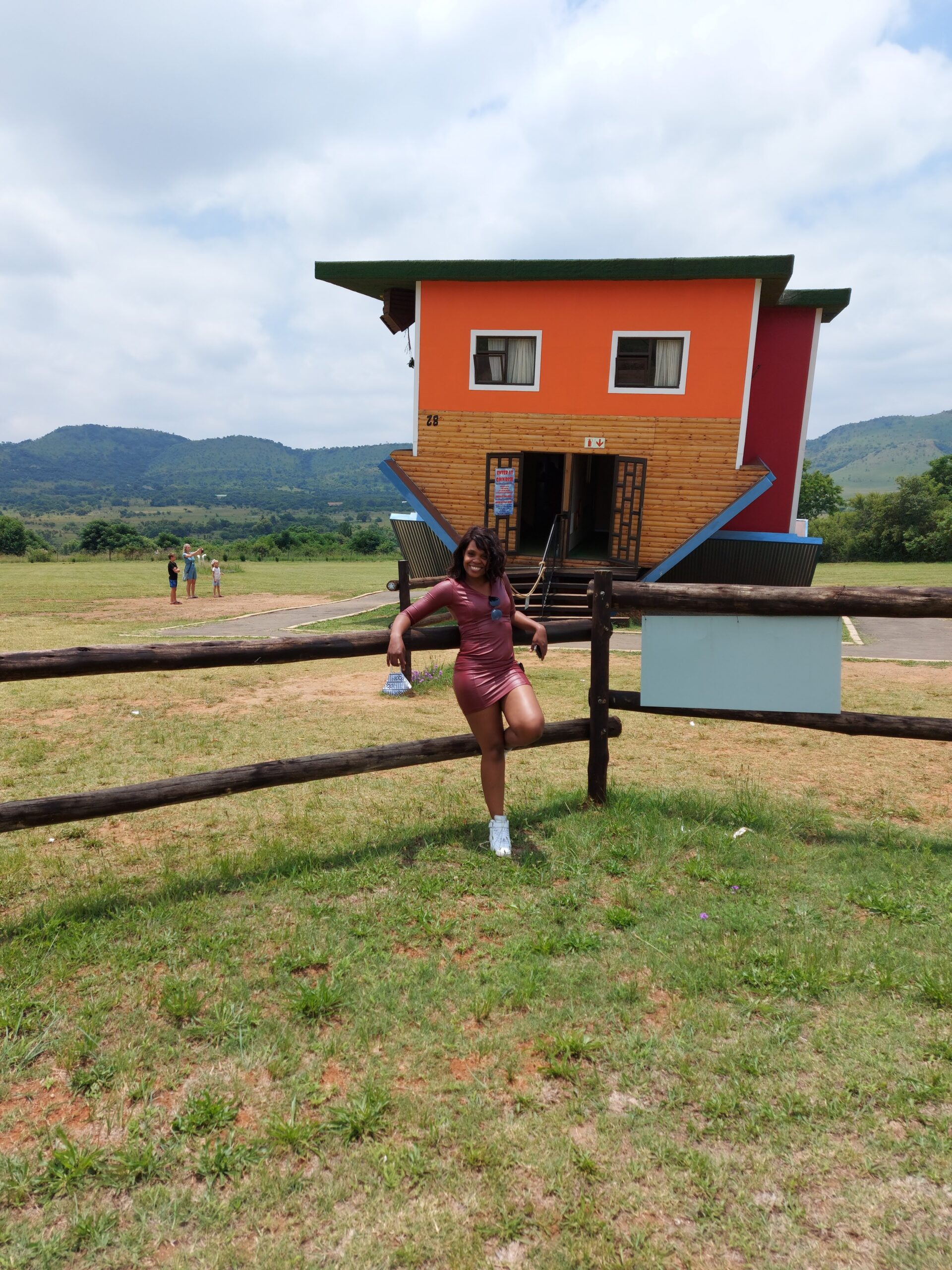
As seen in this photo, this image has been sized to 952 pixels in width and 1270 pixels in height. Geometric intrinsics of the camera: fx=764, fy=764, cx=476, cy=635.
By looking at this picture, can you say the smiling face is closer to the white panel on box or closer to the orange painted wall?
the white panel on box

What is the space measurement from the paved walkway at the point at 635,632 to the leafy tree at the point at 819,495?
7200 cm

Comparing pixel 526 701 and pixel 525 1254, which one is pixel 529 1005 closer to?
pixel 525 1254

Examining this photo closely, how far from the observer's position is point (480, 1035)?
3.21 metres

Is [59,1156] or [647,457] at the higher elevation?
[647,457]

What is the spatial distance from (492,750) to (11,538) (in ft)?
291

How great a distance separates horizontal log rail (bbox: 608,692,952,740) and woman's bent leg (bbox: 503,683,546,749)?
104 centimetres

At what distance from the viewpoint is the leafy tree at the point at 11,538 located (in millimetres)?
77750

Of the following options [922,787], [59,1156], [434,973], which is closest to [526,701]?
[434,973]

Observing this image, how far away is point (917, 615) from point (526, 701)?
2.72 meters

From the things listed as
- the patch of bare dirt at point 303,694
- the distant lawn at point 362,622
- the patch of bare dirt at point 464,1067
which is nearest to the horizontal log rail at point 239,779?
the patch of bare dirt at point 464,1067

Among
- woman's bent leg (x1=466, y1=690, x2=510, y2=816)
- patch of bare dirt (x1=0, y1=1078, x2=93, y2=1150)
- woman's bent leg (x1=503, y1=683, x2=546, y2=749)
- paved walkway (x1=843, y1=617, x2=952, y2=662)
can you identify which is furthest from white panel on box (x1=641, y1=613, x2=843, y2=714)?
paved walkway (x1=843, y1=617, x2=952, y2=662)

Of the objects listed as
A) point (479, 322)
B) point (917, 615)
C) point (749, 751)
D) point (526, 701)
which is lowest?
point (749, 751)

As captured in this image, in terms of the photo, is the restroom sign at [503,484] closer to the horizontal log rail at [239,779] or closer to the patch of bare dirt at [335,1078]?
the horizontal log rail at [239,779]

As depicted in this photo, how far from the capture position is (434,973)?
3604 millimetres
